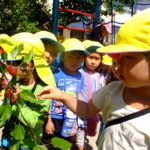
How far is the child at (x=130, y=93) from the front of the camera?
4.28 feet

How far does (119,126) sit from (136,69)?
0.32 metres

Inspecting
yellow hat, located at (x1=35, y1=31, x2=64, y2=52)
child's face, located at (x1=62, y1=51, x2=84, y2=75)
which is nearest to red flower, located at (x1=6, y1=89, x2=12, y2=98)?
yellow hat, located at (x1=35, y1=31, x2=64, y2=52)

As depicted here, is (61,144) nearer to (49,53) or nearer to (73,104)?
(73,104)

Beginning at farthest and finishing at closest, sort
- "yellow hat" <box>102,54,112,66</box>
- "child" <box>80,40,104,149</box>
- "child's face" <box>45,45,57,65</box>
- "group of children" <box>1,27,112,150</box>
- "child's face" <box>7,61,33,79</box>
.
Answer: "yellow hat" <box>102,54,112,66</box> < "child" <box>80,40,104,149</box> < "child's face" <box>45,45,57,65</box> < "group of children" <box>1,27,112,150</box> < "child's face" <box>7,61,33,79</box>

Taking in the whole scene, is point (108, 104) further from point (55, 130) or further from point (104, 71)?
point (104, 71)

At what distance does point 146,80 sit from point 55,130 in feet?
5.57

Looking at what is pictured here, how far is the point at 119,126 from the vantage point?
1.44 metres

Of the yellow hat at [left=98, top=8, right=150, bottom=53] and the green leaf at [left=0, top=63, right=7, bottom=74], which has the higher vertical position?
the yellow hat at [left=98, top=8, right=150, bottom=53]

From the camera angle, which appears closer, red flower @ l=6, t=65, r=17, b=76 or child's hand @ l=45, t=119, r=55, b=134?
red flower @ l=6, t=65, r=17, b=76

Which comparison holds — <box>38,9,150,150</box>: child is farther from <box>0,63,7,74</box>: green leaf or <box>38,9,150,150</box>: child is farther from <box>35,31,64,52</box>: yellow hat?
<box>35,31,64,52</box>: yellow hat

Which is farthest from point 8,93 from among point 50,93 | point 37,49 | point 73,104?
point 37,49

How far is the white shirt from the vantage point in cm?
137

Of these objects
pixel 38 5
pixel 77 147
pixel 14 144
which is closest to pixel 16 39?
pixel 14 144

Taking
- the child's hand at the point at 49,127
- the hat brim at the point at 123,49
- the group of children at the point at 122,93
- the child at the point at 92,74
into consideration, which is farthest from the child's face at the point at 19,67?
the child at the point at 92,74
